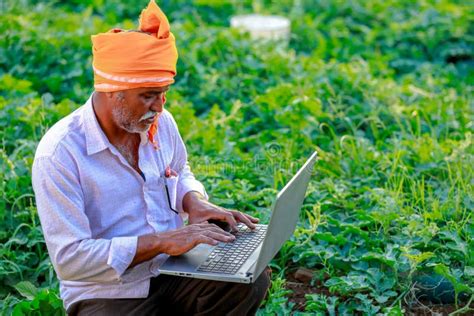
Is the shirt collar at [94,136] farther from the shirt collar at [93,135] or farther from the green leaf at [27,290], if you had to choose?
the green leaf at [27,290]

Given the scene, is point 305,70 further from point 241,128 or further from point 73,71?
point 73,71

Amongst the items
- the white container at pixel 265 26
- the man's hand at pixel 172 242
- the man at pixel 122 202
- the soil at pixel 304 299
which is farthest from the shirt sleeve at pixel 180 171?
the white container at pixel 265 26

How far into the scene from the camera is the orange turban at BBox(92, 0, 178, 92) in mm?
3602

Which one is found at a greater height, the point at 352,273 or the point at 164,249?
the point at 164,249

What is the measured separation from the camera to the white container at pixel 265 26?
8508 mm

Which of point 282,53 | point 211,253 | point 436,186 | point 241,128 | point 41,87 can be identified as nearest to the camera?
point 211,253

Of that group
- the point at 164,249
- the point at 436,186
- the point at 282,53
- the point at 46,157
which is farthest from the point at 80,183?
the point at 282,53

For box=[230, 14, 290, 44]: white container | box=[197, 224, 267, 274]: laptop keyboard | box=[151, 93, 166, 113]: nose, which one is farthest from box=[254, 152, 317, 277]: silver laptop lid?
box=[230, 14, 290, 44]: white container

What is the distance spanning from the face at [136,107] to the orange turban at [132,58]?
0.03 metres

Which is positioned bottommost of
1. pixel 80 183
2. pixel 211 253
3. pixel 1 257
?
pixel 1 257

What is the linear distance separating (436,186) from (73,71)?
327cm

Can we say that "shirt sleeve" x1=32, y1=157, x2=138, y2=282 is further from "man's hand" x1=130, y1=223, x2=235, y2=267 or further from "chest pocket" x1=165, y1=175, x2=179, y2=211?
"chest pocket" x1=165, y1=175, x2=179, y2=211

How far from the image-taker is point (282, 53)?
7.80 meters

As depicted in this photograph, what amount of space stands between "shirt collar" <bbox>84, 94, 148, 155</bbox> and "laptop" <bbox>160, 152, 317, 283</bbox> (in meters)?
0.53
